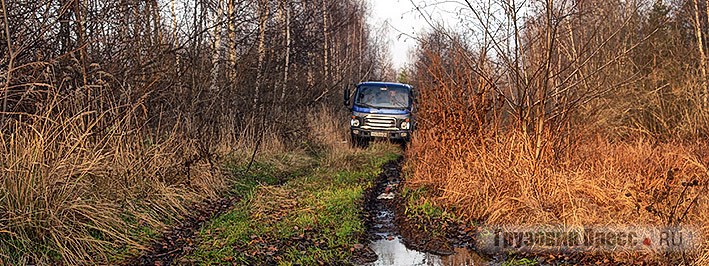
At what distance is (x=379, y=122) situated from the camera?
1591 cm

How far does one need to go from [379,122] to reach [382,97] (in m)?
0.83

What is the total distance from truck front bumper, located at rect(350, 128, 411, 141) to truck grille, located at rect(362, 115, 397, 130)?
11cm

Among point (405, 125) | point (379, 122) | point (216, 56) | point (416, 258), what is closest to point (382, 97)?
point (379, 122)

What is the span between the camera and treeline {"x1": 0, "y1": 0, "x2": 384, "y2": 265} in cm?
509

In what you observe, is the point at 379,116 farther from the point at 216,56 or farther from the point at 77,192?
the point at 77,192

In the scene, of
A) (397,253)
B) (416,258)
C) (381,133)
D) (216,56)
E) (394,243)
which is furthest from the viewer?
(381,133)

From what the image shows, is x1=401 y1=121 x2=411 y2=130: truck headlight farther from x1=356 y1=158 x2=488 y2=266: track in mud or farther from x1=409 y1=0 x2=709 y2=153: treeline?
x1=356 y1=158 x2=488 y2=266: track in mud

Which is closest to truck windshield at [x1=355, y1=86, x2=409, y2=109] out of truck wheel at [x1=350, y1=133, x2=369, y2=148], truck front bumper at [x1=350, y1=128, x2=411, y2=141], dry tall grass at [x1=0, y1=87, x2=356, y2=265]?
truck front bumper at [x1=350, y1=128, x2=411, y2=141]

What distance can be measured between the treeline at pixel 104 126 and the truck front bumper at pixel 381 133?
3.21m

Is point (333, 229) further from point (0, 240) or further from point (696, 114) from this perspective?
point (696, 114)

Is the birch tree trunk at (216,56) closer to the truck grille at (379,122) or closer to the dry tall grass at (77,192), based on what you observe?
the dry tall grass at (77,192)

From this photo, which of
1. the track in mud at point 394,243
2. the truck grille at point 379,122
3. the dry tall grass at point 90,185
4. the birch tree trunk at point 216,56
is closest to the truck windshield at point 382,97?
the truck grille at point 379,122

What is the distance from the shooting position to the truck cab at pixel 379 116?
52.1ft

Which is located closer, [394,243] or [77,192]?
[77,192]
